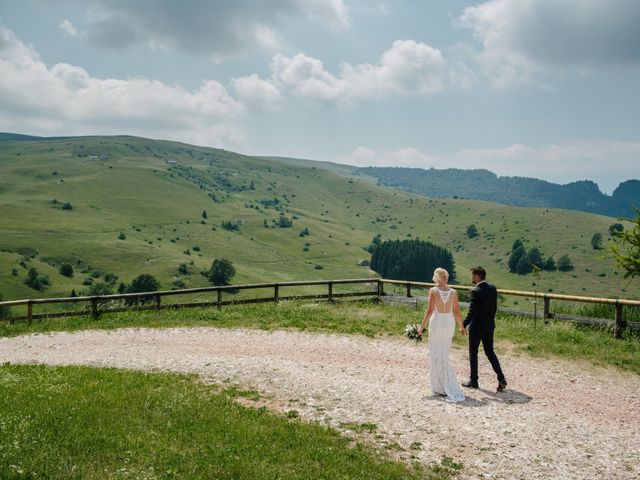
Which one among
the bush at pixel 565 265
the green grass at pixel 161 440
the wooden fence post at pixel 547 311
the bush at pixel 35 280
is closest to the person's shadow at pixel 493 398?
the green grass at pixel 161 440

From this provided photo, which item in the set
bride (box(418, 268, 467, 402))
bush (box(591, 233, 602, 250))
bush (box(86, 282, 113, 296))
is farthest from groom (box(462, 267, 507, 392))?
bush (box(591, 233, 602, 250))

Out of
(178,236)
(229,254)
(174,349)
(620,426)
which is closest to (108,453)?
(174,349)

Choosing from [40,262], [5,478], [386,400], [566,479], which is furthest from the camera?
[40,262]

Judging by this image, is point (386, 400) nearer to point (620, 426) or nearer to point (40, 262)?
point (620, 426)

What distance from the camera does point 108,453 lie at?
332 inches

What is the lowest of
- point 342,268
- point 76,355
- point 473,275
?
point 342,268

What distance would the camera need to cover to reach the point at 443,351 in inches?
489

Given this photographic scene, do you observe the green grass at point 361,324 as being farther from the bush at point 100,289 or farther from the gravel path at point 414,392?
the bush at point 100,289

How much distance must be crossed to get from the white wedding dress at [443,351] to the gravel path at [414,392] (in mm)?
346

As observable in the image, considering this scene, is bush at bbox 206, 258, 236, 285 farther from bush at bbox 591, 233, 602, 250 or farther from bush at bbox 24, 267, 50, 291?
bush at bbox 591, 233, 602, 250

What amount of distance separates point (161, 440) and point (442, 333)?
6.93 meters

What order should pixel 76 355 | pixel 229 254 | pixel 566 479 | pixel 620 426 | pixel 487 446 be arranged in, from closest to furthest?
pixel 566 479, pixel 487 446, pixel 620 426, pixel 76 355, pixel 229 254

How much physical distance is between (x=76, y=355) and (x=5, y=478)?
9.86 metres

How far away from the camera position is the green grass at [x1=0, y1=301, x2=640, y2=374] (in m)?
16.7
